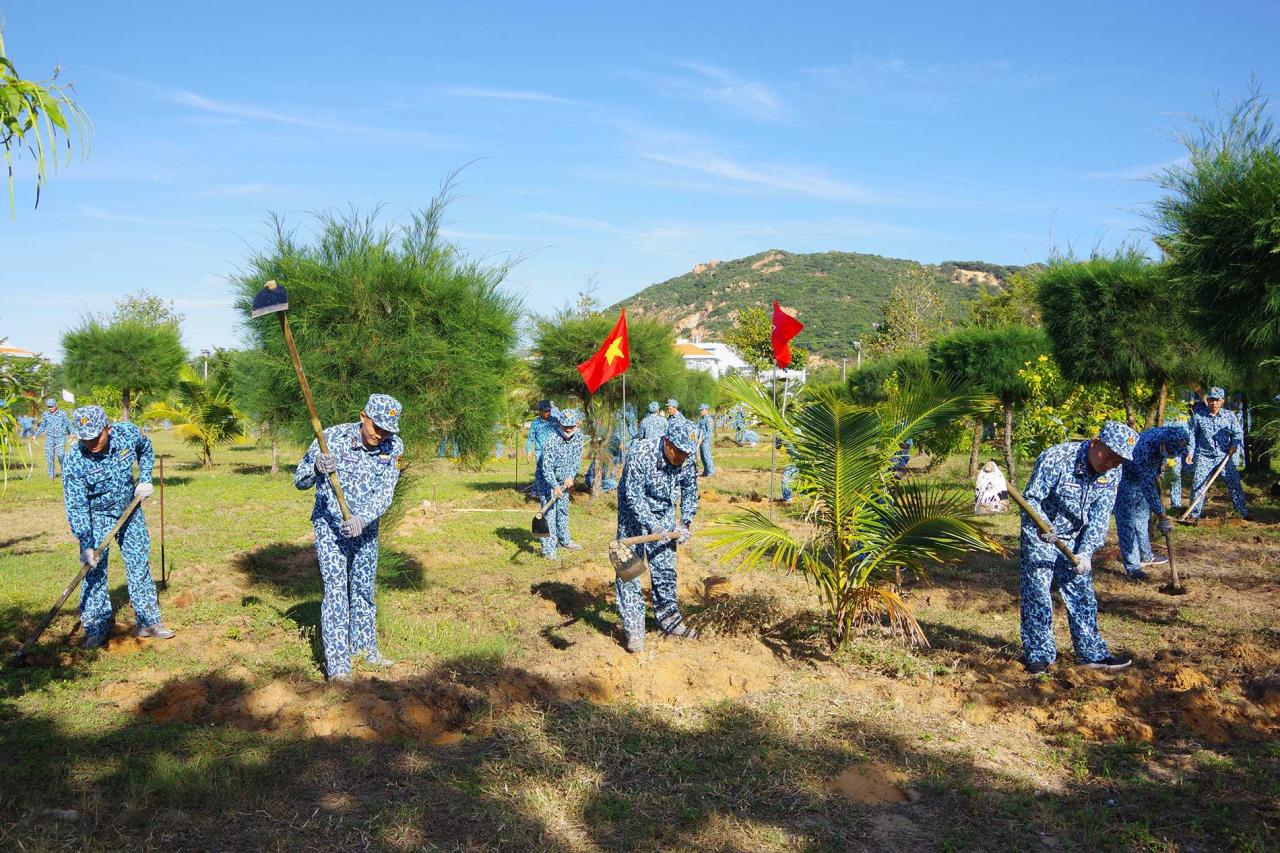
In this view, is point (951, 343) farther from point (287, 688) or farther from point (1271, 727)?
point (287, 688)

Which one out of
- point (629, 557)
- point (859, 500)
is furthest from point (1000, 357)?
point (629, 557)

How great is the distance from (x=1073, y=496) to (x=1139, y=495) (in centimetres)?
423

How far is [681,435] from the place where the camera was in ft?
22.5

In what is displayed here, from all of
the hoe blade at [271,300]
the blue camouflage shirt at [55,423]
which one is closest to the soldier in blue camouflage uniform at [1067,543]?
the hoe blade at [271,300]

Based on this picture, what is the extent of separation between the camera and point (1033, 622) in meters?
6.41

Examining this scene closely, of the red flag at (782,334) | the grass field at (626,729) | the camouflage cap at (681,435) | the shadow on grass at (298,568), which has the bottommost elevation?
the grass field at (626,729)

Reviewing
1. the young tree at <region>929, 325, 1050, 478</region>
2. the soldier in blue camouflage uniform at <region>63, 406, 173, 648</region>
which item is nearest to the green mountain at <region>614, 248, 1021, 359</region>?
the young tree at <region>929, 325, 1050, 478</region>

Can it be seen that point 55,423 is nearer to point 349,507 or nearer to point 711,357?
point 349,507

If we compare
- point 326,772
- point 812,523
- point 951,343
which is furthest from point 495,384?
point 951,343

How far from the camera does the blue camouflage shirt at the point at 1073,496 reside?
20.6 ft

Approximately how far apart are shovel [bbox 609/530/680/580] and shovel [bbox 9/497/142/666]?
373 centimetres

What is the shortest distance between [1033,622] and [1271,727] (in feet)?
4.87

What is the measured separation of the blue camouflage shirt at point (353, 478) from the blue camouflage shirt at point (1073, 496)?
4604 mm

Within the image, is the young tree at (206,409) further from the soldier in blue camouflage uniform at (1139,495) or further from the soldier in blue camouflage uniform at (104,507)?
the soldier in blue camouflage uniform at (1139,495)
